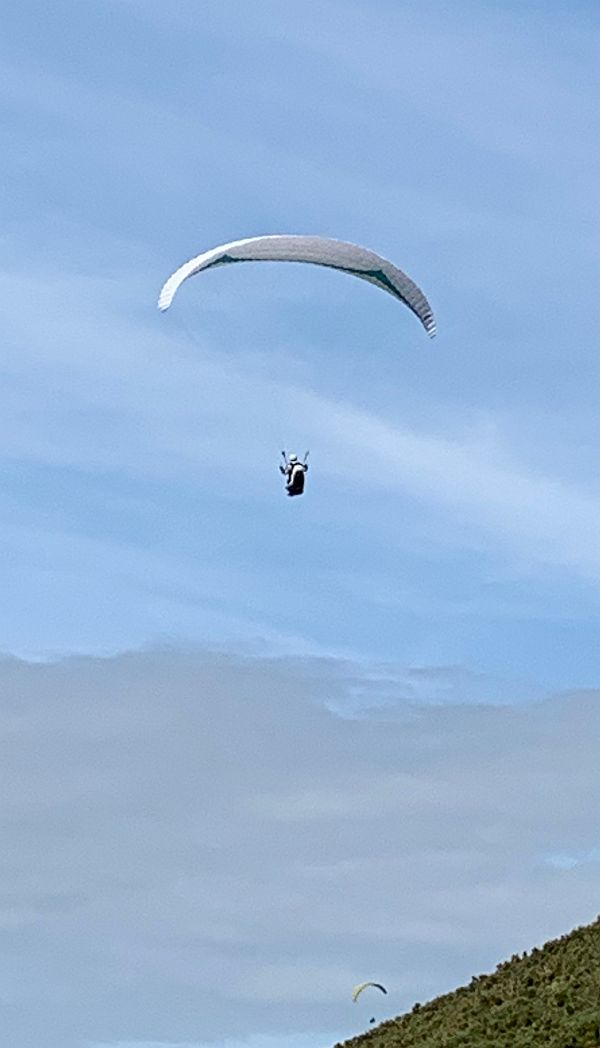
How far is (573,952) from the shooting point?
6078cm

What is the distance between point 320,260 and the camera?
53562 millimetres

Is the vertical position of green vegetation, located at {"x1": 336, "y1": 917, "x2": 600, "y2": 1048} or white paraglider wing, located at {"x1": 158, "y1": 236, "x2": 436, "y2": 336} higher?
white paraglider wing, located at {"x1": 158, "y1": 236, "x2": 436, "y2": 336}

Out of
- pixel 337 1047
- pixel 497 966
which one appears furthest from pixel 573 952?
pixel 337 1047

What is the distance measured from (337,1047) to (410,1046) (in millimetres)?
5476

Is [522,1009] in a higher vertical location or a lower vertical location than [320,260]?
lower

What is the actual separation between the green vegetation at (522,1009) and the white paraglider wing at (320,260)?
1610cm

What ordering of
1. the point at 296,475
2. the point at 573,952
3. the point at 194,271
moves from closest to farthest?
the point at 194,271 < the point at 296,475 < the point at 573,952

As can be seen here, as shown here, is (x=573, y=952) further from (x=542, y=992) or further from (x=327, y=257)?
(x=327, y=257)

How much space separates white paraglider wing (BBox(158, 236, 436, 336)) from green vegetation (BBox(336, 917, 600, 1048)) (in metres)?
16.1

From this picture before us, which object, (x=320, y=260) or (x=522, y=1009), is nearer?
(x=320, y=260)

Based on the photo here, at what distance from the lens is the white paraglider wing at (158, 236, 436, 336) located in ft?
171

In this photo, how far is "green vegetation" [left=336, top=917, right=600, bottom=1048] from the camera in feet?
174

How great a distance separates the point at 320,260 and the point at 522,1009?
1851cm

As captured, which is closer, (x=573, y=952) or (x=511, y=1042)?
(x=511, y=1042)
